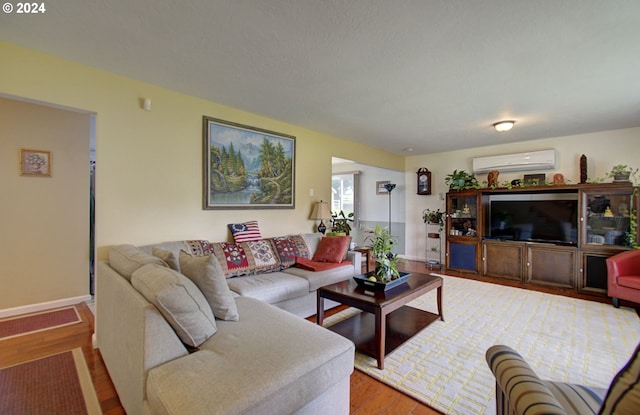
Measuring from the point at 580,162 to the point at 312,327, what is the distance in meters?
5.08

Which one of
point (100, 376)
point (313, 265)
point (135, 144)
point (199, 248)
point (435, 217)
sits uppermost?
point (135, 144)

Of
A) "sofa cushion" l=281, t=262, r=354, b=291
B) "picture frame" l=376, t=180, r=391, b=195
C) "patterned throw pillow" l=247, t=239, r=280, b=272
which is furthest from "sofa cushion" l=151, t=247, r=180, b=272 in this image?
"picture frame" l=376, t=180, r=391, b=195

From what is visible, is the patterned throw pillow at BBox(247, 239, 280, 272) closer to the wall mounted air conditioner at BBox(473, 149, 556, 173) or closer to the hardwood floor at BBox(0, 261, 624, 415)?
the hardwood floor at BBox(0, 261, 624, 415)

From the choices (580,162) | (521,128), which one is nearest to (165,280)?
(521,128)

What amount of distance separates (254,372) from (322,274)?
1999 millimetres

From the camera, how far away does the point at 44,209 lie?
11.1 feet

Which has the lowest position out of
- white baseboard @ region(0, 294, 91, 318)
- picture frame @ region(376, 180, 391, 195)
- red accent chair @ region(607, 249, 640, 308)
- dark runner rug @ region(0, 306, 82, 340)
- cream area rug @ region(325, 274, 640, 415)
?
cream area rug @ region(325, 274, 640, 415)

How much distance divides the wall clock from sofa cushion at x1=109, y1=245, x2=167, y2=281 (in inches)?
214

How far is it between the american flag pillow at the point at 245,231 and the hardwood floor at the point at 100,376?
125 centimetres

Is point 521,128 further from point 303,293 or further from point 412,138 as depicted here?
point 303,293

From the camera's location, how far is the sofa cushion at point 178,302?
4.56 feet

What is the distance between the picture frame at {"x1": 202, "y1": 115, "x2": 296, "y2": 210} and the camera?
3299 mm

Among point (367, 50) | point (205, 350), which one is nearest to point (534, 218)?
point (367, 50)

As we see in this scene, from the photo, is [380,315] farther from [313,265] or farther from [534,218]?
[534,218]
